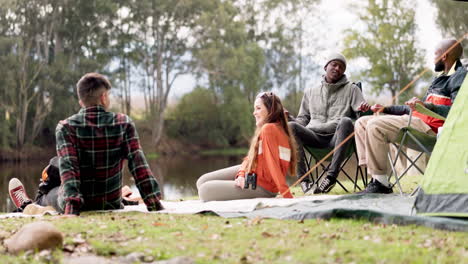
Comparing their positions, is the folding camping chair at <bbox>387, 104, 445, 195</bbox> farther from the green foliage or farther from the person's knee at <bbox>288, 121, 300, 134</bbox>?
the green foliage

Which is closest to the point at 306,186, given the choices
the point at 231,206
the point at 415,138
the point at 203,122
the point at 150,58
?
the point at 415,138

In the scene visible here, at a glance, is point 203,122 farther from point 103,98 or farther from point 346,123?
point 103,98

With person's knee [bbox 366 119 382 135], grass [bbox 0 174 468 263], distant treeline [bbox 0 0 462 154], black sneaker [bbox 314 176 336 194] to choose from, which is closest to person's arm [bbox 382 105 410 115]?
person's knee [bbox 366 119 382 135]

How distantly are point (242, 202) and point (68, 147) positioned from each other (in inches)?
43.8

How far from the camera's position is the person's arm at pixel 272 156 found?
3.81 meters

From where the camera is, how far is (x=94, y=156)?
3348 mm

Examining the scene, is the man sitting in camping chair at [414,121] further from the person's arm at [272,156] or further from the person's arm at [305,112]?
the person's arm at [305,112]

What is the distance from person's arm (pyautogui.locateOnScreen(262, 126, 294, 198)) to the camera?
381 cm

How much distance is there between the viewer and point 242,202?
3.69 metres

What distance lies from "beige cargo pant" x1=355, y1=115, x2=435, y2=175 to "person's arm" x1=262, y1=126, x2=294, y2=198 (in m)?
0.72

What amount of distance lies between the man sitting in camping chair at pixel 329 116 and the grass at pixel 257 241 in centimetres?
174

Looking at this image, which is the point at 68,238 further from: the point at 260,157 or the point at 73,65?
the point at 73,65

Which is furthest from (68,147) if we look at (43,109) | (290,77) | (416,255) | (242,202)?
(290,77)

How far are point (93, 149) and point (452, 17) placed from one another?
21483 mm
